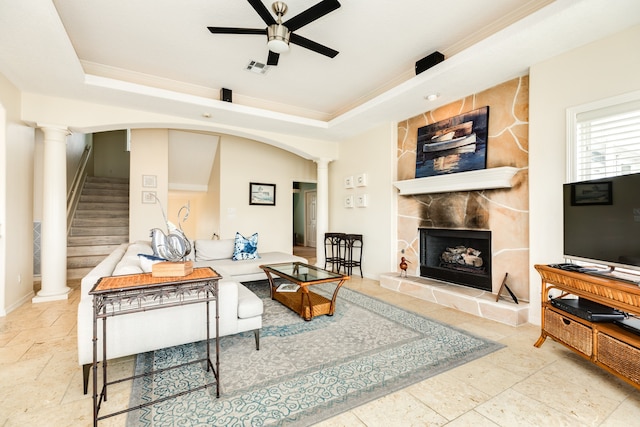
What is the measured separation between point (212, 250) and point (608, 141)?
4.87 m

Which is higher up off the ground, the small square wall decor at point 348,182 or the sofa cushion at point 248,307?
the small square wall decor at point 348,182

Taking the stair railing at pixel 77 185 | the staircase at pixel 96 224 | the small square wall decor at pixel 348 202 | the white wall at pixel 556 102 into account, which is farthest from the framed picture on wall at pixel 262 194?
the white wall at pixel 556 102

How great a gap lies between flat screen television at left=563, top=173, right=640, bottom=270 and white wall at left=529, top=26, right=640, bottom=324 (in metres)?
0.46

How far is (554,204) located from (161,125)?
509 centimetres

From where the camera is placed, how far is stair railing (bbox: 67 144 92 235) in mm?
6078

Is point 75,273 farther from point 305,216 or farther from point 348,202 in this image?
point 305,216

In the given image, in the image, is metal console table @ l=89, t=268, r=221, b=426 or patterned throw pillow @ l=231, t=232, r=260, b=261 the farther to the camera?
patterned throw pillow @ l=231, t=232, r=260, b=261

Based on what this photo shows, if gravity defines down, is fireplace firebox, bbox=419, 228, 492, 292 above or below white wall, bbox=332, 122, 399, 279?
below

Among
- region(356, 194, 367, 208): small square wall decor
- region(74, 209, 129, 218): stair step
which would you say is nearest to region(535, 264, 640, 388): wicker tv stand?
region(356, 194, 367, 208): small square wall decor

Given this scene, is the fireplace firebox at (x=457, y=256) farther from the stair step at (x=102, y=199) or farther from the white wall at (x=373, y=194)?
the stair step at (x=102, y=199)

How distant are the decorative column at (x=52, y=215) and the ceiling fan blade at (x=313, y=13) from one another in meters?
3.49

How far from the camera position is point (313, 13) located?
2230mm

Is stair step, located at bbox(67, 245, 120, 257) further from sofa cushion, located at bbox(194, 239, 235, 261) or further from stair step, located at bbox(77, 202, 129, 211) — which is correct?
sofa cushion, located at bbox(194, 239, 235, 261)

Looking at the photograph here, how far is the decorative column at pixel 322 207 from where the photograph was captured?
601 centimetres
